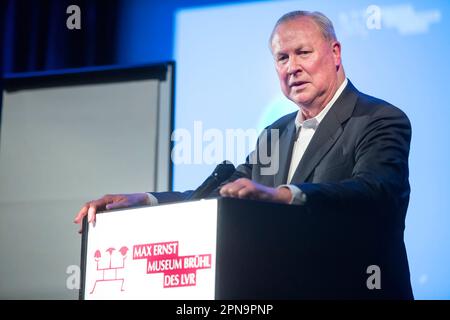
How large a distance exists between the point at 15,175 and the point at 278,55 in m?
2.57

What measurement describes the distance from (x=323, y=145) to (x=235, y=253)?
2.45 feet

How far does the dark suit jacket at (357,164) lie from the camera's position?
2.01 meters

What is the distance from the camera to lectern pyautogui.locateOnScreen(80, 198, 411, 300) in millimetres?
1761

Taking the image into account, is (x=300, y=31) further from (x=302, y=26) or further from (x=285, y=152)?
(x=285, y=152)

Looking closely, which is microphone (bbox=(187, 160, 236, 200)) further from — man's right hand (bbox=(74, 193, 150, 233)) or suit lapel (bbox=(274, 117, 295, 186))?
suit lapel (bbox=(274, 117, 295, 186))

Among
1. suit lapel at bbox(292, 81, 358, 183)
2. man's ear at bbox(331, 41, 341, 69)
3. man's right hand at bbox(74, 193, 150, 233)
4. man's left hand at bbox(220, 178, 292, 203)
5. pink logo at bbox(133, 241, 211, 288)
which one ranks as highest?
man's ear at bbox(331, 41, 341, 69)

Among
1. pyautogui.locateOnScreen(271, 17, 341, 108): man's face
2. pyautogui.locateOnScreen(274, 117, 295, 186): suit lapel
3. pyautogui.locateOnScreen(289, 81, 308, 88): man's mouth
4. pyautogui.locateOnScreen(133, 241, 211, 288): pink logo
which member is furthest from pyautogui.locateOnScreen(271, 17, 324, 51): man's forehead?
pyautogui.locateOnScreen(133, 241, 211, 288): pink logo

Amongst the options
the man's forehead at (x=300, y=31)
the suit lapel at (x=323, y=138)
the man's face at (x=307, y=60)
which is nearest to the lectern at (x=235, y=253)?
the suit lapel at (x=323, y=138)

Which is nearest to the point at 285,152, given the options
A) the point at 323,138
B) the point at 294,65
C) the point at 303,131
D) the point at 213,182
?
the point at 303,131

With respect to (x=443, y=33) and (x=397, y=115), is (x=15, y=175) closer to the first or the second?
(x=443, y=33)

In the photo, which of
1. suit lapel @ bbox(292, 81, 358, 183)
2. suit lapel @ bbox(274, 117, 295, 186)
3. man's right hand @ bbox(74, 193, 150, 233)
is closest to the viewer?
man's right hand @ bbox(74, 193, 150, 233)

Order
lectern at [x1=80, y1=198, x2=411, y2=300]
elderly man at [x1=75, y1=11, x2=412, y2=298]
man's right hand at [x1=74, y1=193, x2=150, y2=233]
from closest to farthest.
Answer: lectern at [x1=80, y1=198, x2=411, y2=300] < elderly man at [x1=75, y1=11, x2=412, y2=298] < man's right hand at [x1=74, y1=193, x2=150, y2=233]

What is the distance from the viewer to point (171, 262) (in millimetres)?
1853

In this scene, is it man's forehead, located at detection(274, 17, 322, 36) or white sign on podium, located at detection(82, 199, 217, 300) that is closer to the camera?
white sign on podium, located at detection(82, 199, 217, 300)
